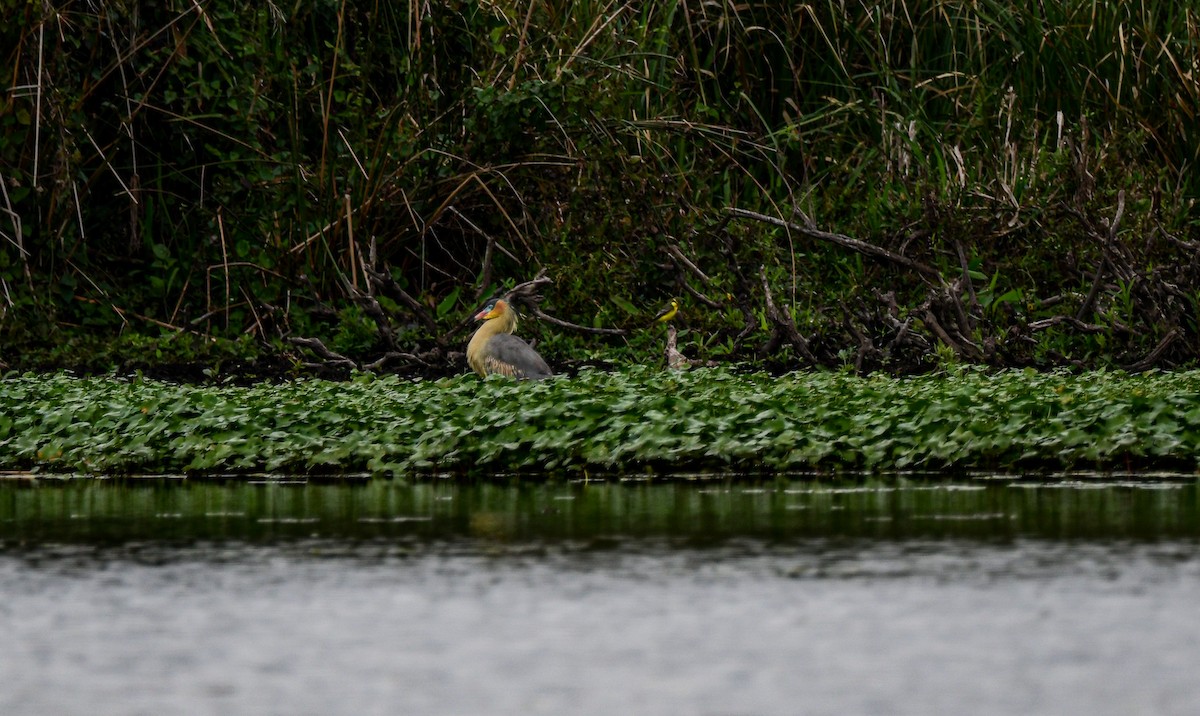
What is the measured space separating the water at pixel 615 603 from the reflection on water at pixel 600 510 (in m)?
0.03

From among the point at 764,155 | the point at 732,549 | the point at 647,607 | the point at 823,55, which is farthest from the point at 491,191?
the point at 647,607

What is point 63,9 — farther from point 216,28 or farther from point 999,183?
point 999,183

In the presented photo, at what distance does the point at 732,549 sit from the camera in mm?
5938

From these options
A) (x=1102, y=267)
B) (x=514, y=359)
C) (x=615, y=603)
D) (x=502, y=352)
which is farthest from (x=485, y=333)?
(x=615, y=603)

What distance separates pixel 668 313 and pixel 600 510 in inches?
232

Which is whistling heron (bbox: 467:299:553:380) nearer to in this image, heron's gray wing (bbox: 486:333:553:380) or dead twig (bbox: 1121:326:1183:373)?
heron's gray wing (bbox: 486:333:553:380)

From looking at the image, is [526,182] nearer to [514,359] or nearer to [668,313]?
[668,313]

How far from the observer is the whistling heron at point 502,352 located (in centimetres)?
1066

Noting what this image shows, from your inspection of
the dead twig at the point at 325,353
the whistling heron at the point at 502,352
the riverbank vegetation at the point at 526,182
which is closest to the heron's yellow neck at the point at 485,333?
the whistling heron at the point at 502,352

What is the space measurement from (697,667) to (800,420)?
14.4ft

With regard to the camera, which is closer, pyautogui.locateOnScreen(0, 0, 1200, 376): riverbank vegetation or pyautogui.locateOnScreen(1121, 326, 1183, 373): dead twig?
pyautogui.locateOnScreen(1121, 326, 1183, 373): dead twig

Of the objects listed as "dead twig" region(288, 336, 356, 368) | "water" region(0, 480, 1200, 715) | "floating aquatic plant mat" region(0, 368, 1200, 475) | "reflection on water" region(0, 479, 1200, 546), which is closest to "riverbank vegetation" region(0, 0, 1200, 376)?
"dead twig" region(288, 336, 356, 368)

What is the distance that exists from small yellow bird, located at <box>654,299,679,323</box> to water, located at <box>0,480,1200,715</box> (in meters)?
5.06

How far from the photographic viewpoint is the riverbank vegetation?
507 inches
